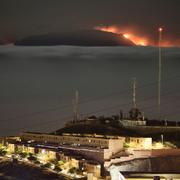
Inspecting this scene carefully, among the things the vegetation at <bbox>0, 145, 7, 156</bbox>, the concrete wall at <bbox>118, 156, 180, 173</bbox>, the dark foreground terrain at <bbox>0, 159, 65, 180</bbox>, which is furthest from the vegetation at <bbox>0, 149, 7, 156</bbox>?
the concrete wall at <bbox>118, 156, 180, 173</bbox>

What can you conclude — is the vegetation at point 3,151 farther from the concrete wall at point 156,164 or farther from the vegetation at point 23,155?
the concrete wall at point 156,164

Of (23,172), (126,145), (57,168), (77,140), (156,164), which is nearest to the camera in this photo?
(57,168)

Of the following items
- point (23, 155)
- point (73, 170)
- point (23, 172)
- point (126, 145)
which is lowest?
point (23, 172)

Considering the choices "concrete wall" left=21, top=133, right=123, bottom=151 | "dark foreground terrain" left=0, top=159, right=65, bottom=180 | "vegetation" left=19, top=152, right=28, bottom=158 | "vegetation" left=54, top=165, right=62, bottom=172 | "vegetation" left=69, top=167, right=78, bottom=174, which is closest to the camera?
"vegetation" left=69, top=167, right=78, bottom=174

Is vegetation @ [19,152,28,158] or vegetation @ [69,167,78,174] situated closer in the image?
vegetation @ [69,167,78,174]

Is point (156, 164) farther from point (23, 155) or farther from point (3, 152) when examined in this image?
point (3, 152)

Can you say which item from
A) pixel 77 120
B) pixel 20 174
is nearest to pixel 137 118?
pixel 77 120

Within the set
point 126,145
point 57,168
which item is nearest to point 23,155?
point 57,168

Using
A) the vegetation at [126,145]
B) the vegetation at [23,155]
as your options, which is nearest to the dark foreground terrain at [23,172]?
the vegetation at [23,155]

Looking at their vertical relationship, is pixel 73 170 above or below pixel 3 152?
below

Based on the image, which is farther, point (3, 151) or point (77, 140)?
point (3, 151)

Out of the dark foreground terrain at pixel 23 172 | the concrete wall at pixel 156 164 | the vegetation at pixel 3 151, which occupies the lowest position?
the dark foreground terrain at pixel 23 172

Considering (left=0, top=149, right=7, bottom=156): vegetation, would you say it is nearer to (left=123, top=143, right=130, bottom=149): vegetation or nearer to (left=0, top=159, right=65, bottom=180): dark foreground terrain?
(left=0, top=159, right=65, bottom=180): dark foreground terrain

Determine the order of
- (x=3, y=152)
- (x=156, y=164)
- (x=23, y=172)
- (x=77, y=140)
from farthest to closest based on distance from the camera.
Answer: (x=3, y=152) < (x=77, y=140) < (x=156, y=164) < (x=23, y=172)
